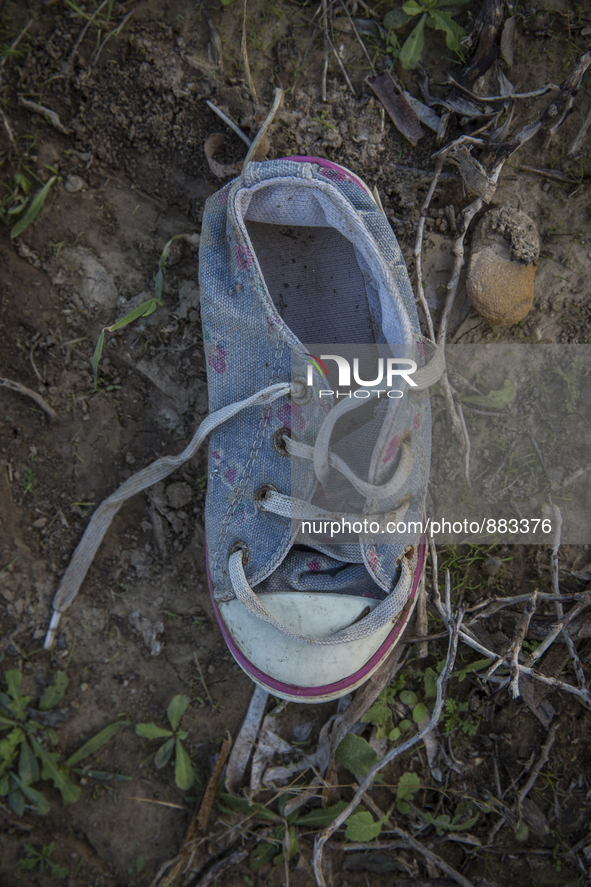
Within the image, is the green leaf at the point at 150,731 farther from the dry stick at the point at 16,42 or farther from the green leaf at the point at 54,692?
the dry stick at the point at 16,42

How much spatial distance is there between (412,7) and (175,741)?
3.31 m

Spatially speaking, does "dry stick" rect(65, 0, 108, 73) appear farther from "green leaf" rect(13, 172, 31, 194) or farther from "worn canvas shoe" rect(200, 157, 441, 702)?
"worn canvas shoe" rect(200, 157, 441, 702)

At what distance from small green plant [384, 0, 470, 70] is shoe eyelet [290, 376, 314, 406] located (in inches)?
59.4

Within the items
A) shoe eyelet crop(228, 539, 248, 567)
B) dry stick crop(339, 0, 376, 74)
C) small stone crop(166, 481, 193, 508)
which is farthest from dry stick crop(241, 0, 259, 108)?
shoe eyelet crop(228, 539, 248, 567)

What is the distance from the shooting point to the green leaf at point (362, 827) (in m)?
2.18

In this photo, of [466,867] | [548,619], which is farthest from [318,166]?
[466,867]

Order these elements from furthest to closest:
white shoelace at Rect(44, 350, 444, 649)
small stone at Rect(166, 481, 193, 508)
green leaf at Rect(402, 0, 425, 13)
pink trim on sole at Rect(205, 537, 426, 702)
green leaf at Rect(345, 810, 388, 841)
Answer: small stone at Rect(166, 481, 193, 508) < green leaf at Rect(402, 0, 425, 13) < green leaf at Rect(345, 810, 388, 841) < pink trim on sole at Rect(205, 537, 426, 702) < white shoelace at Rect(44, 350, 444, 649)

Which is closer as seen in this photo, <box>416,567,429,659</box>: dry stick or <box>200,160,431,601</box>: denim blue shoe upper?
<box>200,160,431,601</box>: denim blue shoe upper

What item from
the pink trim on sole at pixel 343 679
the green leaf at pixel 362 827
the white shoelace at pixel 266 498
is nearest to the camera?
the white shoelace at pixel 266 498

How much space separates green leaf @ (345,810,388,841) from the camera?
7.14 feet

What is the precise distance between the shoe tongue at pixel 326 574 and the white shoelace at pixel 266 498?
0.13 metres

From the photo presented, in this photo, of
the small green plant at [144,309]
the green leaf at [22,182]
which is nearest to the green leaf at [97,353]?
the small green plant at [144,309]

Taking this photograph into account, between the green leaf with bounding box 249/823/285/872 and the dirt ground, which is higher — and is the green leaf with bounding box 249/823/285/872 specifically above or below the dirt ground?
below

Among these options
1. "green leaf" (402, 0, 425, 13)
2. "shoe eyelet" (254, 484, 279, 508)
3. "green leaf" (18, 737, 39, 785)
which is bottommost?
"green leaf" (18, 737, 39, 785)
